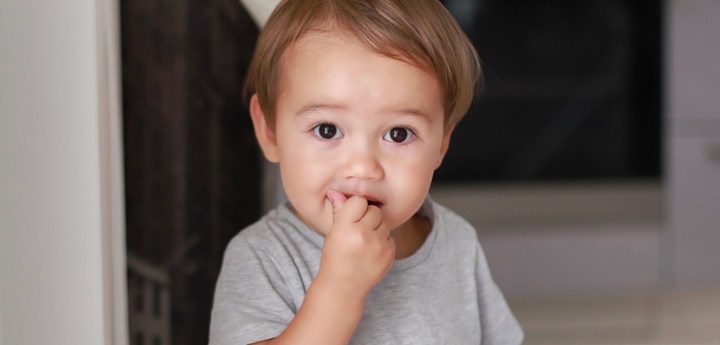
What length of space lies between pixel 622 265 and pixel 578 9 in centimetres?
81

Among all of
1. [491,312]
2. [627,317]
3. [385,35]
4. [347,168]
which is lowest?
[627,317]

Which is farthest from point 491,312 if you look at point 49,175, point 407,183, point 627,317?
point 627,317

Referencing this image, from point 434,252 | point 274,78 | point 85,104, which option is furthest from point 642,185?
point 85,104

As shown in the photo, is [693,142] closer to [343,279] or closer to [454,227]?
[454,227]

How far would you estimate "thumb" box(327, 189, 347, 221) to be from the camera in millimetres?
447

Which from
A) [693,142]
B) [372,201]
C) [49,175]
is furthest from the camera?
[693,142]

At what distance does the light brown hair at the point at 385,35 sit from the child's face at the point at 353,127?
0.01m

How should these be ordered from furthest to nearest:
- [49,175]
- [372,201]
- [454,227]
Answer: [454,227] → [372,201] → [49,175]

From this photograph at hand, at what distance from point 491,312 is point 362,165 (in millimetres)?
302

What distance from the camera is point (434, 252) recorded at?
57cm

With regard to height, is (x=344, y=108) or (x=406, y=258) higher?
(x=344, y=108)

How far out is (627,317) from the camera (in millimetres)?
1604

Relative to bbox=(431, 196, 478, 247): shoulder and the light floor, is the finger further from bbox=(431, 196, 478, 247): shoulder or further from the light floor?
the light floor

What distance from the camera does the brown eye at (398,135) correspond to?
466 millimetres
